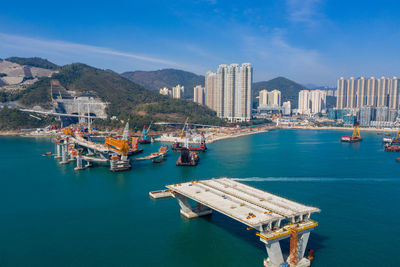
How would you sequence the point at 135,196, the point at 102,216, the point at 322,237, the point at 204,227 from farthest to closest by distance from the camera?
the point at 135,196 → the point at 102,216 → the point at 204,227 → the point at 322,237

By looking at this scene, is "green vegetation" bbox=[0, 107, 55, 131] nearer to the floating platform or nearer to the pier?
the floating platform

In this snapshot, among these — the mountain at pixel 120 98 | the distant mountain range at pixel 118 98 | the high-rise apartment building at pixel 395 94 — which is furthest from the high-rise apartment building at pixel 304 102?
the mountain at pixel 120 98

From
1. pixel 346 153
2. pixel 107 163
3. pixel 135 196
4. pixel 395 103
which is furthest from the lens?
pixel 395 103

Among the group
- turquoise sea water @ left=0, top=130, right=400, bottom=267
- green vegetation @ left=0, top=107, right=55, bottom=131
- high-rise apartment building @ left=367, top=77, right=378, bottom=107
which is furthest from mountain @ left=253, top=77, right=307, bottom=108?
turquoise sea water @ left=0, top=130, right=400, bottom=267

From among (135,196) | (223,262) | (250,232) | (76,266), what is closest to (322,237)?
(250,232)

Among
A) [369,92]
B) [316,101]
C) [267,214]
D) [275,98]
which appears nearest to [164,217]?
[267,214]

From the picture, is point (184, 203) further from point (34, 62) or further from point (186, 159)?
point (34, 62)

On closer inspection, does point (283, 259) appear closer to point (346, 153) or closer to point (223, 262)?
point (223, 262)

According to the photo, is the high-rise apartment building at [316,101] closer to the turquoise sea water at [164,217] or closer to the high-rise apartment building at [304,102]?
the high-rise apartment building at [304,102]
